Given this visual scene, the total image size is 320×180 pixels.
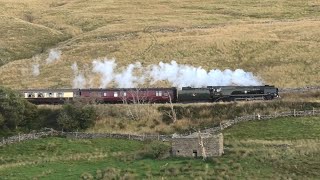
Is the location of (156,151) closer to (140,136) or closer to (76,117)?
(140,136)

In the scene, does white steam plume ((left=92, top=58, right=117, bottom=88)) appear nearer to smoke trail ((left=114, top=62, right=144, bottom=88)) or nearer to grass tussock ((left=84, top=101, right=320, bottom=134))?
smoke trail ((left=114, top=62, right=144, bottom=88))

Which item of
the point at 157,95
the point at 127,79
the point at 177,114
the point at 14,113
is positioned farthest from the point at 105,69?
the point at 14,113

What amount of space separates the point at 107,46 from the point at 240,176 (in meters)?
56.4

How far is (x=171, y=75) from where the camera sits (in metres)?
73.0

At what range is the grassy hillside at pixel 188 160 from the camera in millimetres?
39250

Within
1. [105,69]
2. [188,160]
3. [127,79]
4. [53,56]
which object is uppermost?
[53,56]

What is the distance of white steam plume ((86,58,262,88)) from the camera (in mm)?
68500

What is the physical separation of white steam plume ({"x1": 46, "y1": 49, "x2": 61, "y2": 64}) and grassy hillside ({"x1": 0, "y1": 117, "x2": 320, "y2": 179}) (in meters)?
37.2

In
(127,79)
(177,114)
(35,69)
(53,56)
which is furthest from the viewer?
(53,56)

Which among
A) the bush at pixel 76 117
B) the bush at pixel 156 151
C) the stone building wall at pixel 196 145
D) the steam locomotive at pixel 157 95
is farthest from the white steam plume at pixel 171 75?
the stone building wall at pixel 196 145

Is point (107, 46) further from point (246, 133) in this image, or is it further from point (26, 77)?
point (246, 133)

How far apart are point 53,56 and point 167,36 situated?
18.4 m

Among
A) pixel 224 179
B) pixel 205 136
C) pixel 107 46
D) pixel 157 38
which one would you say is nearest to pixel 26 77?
pixel 107 46

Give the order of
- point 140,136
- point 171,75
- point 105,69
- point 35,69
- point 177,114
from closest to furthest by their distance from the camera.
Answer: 1. point 140,136
2. point 177,114
3. point 171,75
4. point 105,69
5. point 35,69
